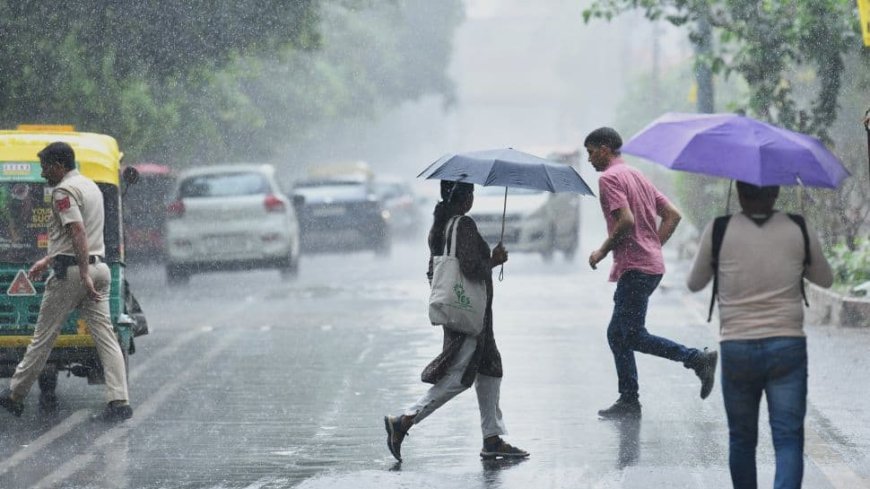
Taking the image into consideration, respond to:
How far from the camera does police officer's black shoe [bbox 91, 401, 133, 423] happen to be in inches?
399

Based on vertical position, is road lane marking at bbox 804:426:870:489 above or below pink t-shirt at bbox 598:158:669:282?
below

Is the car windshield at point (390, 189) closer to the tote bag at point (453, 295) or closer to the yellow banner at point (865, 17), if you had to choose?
the yellow banner at point (865, 17)

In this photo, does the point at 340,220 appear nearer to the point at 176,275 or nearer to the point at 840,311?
the point at 176,275

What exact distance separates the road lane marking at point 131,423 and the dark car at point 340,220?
51.6 feet

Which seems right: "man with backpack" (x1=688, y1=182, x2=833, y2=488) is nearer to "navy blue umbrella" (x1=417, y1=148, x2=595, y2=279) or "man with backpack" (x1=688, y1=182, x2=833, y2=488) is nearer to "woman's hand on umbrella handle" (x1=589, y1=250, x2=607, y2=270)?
"navy blue umbrella" (x1=417, y1=148, x2=595, y2=279)

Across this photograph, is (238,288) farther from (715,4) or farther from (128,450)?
(128,450)

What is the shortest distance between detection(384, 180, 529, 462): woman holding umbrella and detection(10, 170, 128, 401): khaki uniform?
243 cm

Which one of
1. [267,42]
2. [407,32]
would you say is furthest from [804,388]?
[407,32]

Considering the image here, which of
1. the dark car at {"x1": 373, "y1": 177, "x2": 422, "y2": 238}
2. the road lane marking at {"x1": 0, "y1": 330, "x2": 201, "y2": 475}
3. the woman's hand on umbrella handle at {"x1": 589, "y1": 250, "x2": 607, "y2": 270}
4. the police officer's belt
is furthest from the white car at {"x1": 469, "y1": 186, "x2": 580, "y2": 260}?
the woman's hand on umbrella handle at {"x1": 589, "y1": 250, "x2": 607, "y2": 270}

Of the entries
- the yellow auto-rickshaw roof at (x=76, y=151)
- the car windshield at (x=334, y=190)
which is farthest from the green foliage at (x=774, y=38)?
the car windshield at (x=334, y=190)

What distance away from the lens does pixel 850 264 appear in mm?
17344

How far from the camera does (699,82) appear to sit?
2575cm

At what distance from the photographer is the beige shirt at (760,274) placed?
628cm

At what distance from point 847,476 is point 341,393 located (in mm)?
4304
